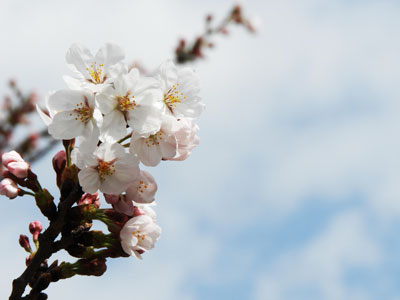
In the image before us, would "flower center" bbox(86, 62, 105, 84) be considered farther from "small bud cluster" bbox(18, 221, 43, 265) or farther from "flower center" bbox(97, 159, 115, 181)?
"small bud cluster" bbox(18, 221, 43, 265)

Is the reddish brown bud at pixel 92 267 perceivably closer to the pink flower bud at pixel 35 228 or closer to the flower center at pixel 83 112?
the pink flower bud at pixel 35 228

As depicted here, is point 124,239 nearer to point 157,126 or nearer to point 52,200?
point 52,200

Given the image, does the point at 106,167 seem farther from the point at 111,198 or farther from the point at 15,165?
the point at 15,165

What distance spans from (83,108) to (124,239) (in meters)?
0.53

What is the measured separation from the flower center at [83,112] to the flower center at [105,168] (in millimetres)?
191

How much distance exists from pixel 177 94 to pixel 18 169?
0.71 meters

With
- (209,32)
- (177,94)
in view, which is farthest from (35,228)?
(209,32)

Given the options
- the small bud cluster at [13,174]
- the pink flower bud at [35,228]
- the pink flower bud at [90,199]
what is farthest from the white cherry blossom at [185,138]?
the pink flower bud at [35,228]

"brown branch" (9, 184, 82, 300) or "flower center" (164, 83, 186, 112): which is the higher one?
"flower center" (164, 83, 186, 112)

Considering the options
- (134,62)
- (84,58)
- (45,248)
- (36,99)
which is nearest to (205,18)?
(134,62)

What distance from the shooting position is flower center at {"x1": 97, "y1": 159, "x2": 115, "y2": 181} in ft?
5.84

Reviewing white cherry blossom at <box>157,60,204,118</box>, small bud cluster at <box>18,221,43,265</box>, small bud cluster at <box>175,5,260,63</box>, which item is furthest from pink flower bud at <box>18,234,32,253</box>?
small bud cluster at <box>175,5,260,63</box>

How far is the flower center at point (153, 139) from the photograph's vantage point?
1.83 meters

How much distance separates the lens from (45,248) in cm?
183
